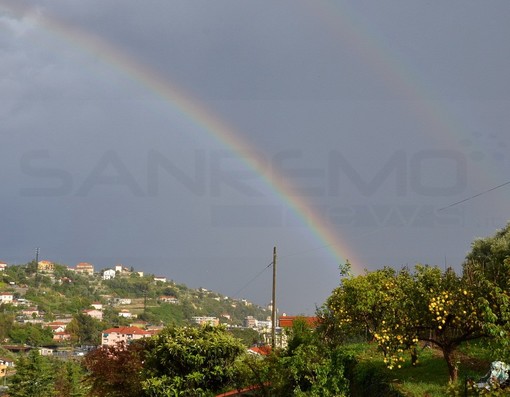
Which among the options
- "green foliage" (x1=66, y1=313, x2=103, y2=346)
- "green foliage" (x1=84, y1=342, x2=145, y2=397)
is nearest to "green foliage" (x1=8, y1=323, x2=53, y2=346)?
"green foliage" (x1=66, y1=313, x2=103, y2=346)

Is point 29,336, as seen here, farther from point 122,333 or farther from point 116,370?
point 116,370

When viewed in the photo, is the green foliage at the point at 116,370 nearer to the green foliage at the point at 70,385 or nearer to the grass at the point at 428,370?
the grass at the point at 428,370

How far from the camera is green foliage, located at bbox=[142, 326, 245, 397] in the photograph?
65.3ft

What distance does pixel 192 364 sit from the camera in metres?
20.4

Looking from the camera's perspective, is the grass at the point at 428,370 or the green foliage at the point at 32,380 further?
the green foliage at the point at 32,380

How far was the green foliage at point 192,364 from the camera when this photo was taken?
65.3 ft

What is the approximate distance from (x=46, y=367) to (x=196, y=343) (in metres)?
36.6

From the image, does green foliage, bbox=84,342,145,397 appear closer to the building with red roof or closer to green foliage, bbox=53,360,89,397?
green foliage, bbox=53,360,89,397

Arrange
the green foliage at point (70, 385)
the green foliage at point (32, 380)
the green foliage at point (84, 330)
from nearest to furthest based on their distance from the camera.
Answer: the green foliage at point (70, 385) → the green foliage at point (32, 380) → the green foliage at point (84, 330)

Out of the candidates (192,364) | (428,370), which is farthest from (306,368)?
(192,364)

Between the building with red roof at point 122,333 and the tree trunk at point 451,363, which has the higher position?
the tree trunk at point 451,363

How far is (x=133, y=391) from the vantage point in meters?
22.6

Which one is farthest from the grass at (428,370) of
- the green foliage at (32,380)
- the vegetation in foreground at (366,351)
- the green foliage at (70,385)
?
the green foliage at (32,380)

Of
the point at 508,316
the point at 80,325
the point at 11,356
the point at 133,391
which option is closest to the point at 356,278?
the point at 508,316
